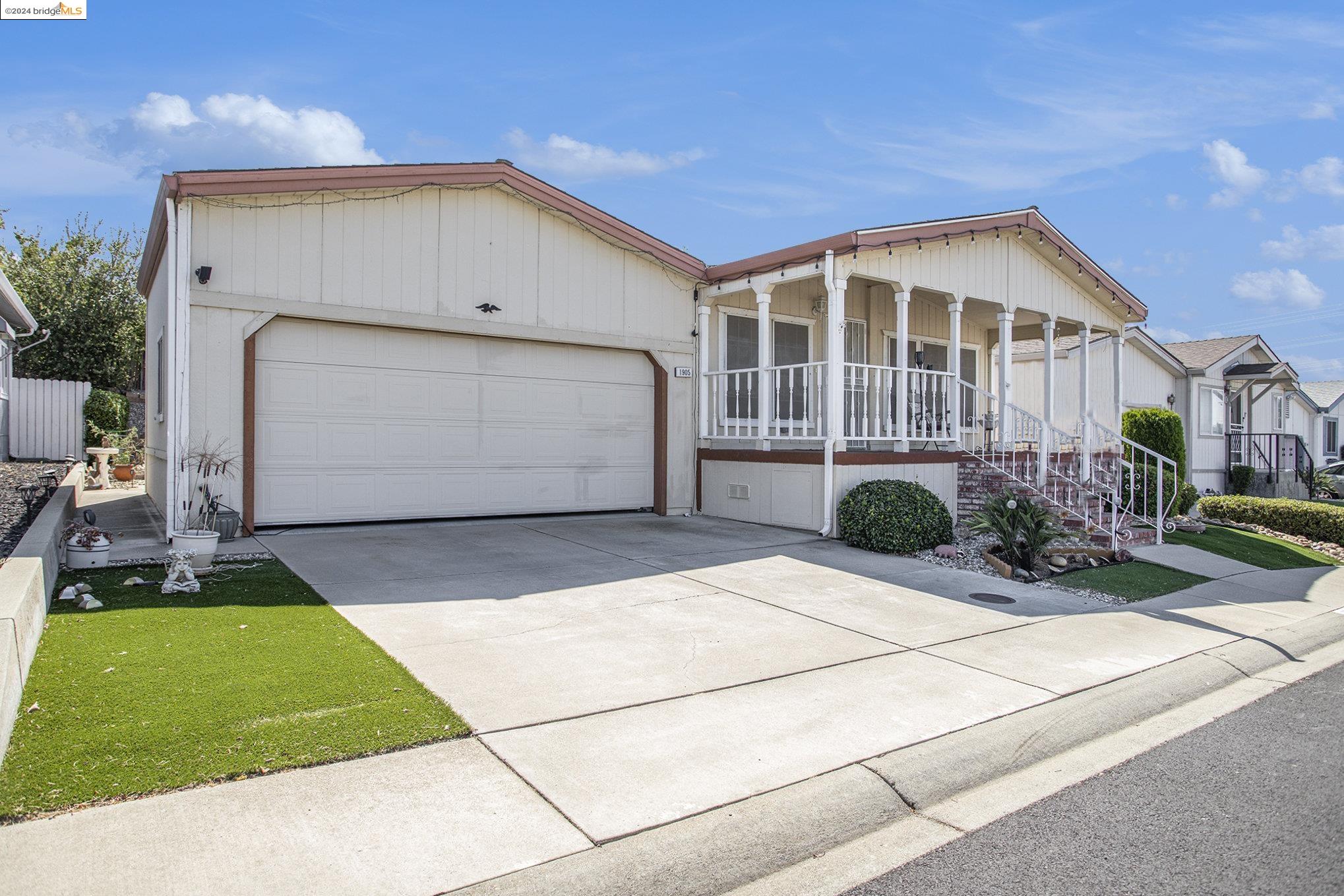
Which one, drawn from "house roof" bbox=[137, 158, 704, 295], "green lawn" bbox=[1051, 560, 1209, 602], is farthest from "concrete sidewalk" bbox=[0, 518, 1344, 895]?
"house roof" bbox=[137, 158, 704, 295]

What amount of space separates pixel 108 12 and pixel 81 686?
8157 millimetres

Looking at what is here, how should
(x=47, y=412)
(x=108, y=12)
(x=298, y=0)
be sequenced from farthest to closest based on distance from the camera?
1. (x=47, y=412)
2. (x=298, y=0)
3. (x=108, y=12)

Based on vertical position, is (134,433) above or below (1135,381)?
below

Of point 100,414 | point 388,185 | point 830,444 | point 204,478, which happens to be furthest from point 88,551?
point 100,414

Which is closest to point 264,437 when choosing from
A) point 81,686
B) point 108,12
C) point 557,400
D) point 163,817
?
point 557,400

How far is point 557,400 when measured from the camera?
11070 mm

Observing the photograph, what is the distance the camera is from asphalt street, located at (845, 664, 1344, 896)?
2709 millimetres

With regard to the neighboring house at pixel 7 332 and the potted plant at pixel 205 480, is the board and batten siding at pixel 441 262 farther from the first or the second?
the neighboring house at pixel 7 332

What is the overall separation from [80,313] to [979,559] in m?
22.5

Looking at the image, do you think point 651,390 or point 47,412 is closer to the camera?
point 651,390

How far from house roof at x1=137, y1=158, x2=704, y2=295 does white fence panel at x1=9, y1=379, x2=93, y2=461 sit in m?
6.64

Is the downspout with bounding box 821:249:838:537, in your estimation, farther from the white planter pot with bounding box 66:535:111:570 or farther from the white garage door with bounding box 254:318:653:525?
the white planter pot with bounding box 66:535:111:570

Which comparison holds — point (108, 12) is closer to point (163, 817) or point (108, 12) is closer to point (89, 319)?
point (163, 817)

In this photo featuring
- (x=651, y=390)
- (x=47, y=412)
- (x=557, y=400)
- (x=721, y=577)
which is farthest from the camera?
(x=47, y=412)
